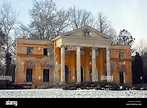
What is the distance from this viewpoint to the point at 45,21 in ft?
170

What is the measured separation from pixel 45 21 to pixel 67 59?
920 cm

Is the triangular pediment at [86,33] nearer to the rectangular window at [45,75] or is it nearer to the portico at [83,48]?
the portico at [83,48]

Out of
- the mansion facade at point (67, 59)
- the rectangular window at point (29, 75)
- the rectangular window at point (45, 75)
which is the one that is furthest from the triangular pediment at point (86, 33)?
the rectangular window at point (29, 75)

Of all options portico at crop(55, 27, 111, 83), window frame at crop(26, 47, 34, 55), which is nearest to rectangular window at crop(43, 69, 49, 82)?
portico at crop(55, 27, 111, 83)

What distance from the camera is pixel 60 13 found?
54438 mm

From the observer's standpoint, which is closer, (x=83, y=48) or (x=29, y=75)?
Answer: (x=29, y=75)

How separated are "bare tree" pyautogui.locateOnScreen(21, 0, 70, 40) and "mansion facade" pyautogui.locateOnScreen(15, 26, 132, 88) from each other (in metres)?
5.91

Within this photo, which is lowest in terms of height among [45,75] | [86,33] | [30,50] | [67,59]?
[45,75]

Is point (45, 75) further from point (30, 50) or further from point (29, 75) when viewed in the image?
point (30, 50)

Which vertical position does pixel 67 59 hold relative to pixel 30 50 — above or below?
below

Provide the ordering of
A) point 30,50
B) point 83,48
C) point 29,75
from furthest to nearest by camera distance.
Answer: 1. point 83,48
2. point 30,50
3. point 29,75

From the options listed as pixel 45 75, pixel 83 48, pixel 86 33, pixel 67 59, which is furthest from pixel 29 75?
pixel 86 33
